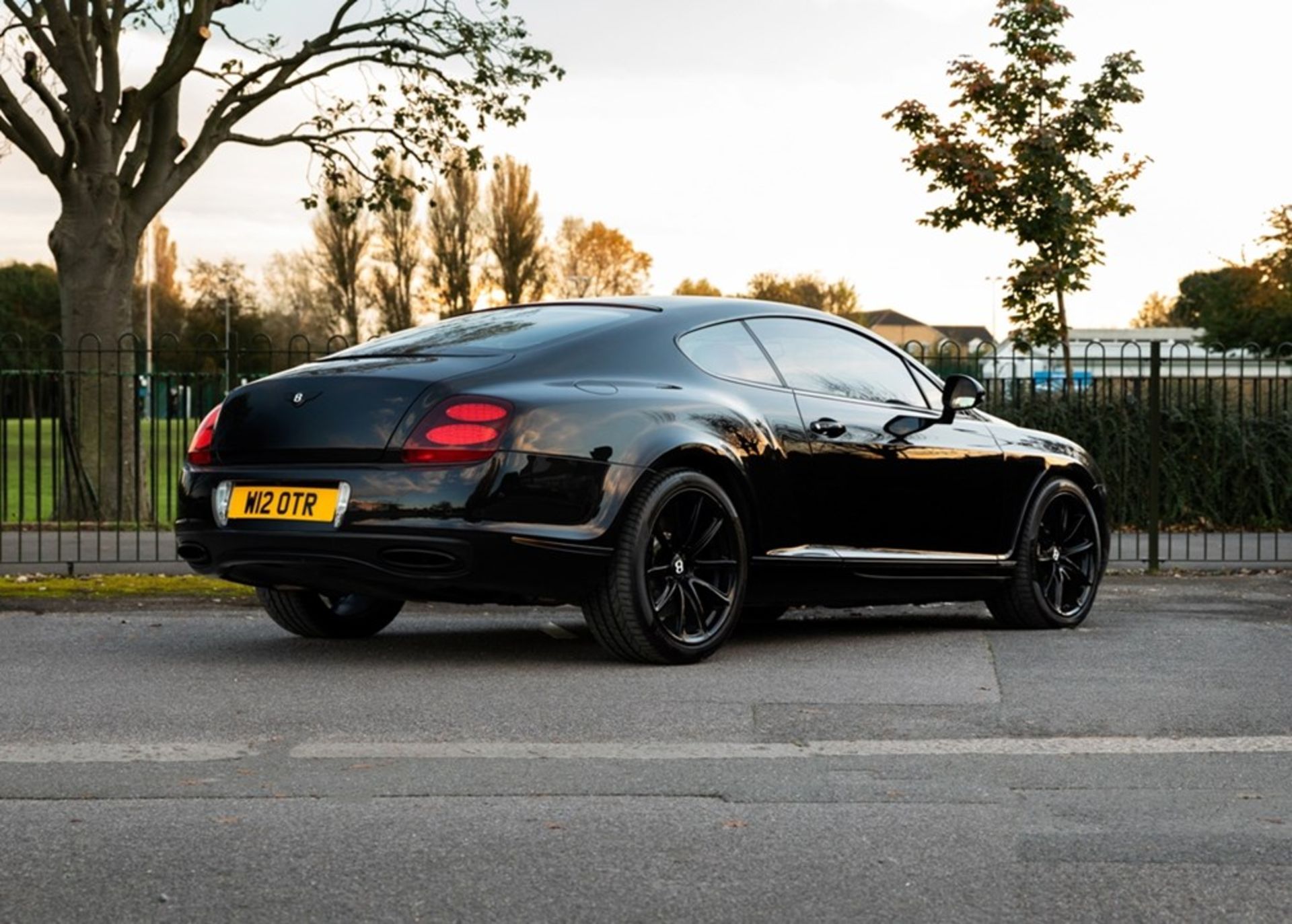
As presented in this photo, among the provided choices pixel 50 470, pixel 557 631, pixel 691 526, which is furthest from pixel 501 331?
pixel 50 470

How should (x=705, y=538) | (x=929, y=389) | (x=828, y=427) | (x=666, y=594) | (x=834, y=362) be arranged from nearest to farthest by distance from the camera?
(x=666, y=594)
(x=705, y=538)
(x=828, y=427)
(x=834, y=362)
(x=929, y=389)

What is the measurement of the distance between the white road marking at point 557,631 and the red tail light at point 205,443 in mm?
1818

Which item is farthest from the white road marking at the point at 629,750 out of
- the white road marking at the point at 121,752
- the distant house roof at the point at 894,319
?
the distant house roof at the point at 894,319

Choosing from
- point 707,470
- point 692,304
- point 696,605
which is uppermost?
point 692,304

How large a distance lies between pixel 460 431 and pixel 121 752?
182 cm

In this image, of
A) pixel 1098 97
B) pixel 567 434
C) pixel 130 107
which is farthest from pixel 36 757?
pixel 1098 97

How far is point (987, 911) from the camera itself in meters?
3.65

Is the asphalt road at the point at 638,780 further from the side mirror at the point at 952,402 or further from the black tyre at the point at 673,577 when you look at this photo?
the side mirror at the point at 952,402

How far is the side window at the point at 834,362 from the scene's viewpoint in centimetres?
793

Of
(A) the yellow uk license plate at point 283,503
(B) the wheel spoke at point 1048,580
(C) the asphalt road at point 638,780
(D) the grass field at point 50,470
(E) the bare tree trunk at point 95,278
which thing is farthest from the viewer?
(E) the bare tree trunk at point 95,278

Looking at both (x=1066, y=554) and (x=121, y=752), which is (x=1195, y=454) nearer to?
(x=1066, y=554)

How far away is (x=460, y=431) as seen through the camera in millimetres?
6621

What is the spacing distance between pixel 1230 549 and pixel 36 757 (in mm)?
11542

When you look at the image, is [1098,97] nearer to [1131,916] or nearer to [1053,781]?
[1053,781]
